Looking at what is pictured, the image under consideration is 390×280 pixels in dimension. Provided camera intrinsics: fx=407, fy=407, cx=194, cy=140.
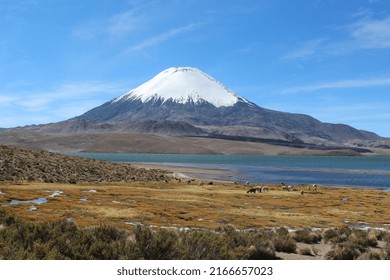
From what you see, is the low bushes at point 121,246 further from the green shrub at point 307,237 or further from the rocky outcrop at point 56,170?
the rocky outcrop at point 56,170

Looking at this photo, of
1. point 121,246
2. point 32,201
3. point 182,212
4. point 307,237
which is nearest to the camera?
point 121,246

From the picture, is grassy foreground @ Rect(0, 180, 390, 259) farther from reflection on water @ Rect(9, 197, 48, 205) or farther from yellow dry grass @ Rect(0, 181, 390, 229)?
reflection on water @ Rect(9, 197, 48, 205)

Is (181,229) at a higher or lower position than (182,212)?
higher

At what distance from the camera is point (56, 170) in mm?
58469

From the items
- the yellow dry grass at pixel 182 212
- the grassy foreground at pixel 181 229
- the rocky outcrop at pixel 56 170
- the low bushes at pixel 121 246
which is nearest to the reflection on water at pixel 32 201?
the grassy foreground at pixel 181 229

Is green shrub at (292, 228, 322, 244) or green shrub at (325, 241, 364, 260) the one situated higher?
green shrub at (325, 241, 364, 260)

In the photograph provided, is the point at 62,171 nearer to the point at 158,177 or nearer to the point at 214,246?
the point at 158,177

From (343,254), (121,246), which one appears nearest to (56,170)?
(121,246)

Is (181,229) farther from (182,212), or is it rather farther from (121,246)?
(121,246)

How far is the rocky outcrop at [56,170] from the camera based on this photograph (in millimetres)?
51531

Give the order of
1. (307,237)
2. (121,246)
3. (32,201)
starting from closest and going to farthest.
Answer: (121,246) → (307,237) → (32,201)

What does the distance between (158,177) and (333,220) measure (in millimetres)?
45235

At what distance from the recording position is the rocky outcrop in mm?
51531

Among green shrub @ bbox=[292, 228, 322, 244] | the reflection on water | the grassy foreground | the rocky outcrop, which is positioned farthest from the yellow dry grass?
the rocky outcrop
